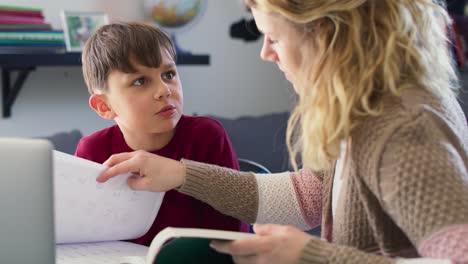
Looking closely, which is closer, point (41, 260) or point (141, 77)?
point (41, 260)

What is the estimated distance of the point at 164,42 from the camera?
1.29m

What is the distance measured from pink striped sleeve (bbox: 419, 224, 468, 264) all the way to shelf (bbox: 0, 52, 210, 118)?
1566 mm

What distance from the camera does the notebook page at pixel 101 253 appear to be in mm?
1020

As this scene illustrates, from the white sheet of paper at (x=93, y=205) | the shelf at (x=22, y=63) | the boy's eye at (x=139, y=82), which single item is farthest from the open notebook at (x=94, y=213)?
the shelf at (x=22, y=63)

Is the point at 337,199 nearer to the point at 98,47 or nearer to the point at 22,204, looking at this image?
the point at 22,204

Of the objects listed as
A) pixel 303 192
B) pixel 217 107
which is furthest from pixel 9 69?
pixel 303 192

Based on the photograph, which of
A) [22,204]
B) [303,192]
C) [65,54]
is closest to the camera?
[22,204]

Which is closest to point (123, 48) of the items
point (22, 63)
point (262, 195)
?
point (262, 195)

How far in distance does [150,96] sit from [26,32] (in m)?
0.99

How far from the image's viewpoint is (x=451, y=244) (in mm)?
771

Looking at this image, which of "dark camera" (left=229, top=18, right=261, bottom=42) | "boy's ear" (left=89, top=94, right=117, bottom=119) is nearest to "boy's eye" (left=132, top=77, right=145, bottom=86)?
"boy's ear" (left=89, top=94, right=117, bottom=119)

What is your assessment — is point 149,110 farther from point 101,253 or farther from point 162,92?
point 101,253

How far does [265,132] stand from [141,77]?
1.47 meters

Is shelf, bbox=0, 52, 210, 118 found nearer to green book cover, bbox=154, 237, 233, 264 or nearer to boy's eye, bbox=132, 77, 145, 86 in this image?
boy's eye, bbox=132, 77, 145, 86
